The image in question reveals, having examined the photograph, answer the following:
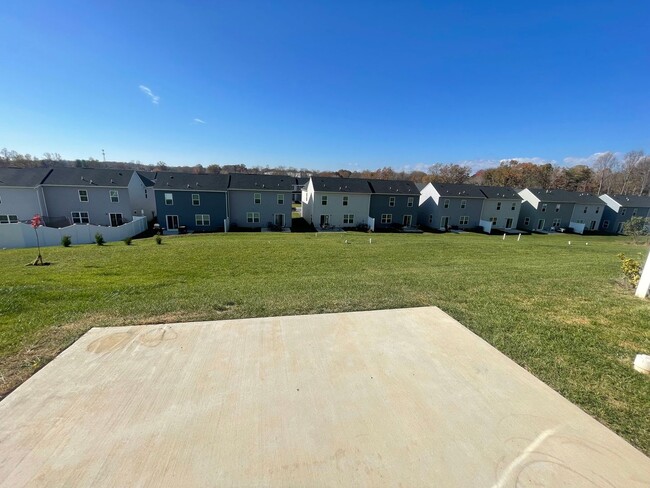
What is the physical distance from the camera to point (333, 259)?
14.3 metres

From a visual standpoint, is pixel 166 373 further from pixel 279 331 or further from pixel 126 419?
pixel 279 331

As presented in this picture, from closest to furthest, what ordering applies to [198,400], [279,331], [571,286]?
1. [198,400]
2. [279,331]
3. [571,286]

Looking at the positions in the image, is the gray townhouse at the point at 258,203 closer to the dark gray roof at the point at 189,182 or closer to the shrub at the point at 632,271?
the dark gray roof at the point at 189,182

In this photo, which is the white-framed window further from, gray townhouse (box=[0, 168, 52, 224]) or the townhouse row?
the townhouse row

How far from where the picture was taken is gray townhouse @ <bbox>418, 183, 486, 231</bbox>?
35.4 m

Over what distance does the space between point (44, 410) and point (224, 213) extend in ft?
93.7

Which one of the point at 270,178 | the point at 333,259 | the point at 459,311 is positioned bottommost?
the point at 333,259

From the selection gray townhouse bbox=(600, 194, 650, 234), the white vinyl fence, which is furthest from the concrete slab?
gray townhouse bbox=(600, 194, 650, 234)

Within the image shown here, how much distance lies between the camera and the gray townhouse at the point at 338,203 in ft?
107

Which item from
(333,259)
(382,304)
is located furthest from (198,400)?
(333,259)

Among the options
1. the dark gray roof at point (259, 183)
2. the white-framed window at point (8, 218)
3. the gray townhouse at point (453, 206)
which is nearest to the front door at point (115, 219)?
the white-framed window at point (8, 218)

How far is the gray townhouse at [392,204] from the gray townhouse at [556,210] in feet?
58.1

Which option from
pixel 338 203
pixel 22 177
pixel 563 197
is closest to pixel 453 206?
pixel 338 203

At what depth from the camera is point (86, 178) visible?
27.8 meters
